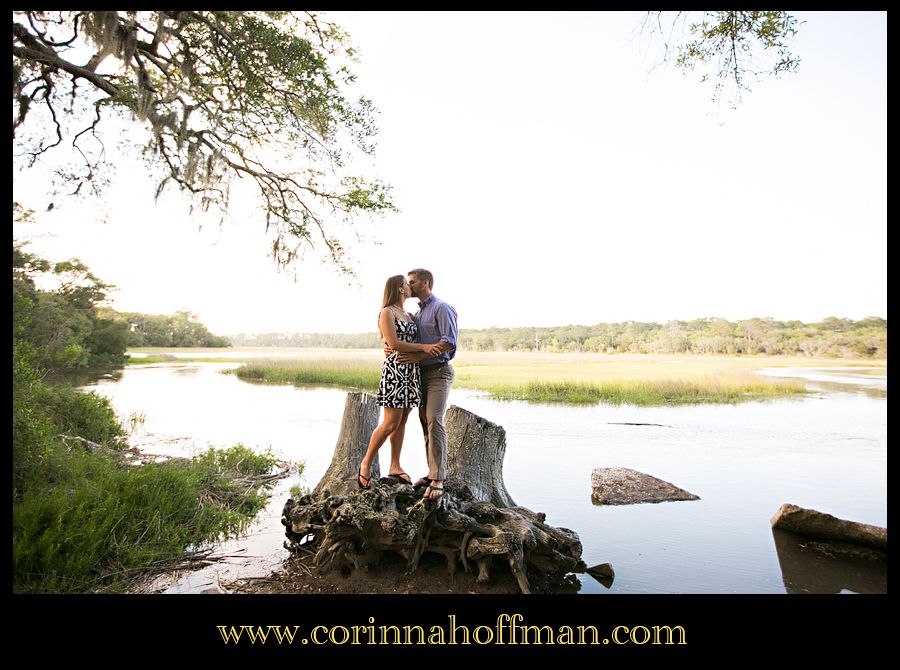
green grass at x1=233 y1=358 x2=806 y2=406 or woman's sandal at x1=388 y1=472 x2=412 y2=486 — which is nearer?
woman's sandal at x1=388 y1=472 x2=412 y2=486

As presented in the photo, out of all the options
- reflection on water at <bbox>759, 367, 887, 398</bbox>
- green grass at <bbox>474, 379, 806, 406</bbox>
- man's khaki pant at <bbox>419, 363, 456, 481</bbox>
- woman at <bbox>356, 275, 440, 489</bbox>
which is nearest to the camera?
woman at <bbox>356, 275, 440, 489</bbox>

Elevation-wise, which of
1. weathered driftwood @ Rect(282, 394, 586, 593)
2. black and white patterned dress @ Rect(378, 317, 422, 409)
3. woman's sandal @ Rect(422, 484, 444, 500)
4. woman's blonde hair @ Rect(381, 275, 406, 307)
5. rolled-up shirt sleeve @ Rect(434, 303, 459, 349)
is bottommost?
weathered driftwood @ Rect(282, 394, 586, 593)

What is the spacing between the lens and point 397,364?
539 centimetres

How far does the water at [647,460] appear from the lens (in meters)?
6.01

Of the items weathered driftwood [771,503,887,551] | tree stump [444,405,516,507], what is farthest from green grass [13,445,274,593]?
weathered driftwood [771,503,887,551]

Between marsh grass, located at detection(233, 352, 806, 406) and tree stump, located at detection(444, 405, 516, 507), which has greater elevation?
tree stump, located at detection(444, 405, 516, 507)

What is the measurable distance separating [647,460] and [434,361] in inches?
356

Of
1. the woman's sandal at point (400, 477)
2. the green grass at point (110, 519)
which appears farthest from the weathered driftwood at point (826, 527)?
the green grass at point (110, 519)

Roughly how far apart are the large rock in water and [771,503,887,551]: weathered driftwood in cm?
163

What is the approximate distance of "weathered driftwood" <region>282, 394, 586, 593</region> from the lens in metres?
4.82

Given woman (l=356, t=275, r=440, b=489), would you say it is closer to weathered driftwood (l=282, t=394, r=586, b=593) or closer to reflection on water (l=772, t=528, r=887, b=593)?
weathered driftwood (l=282, t=394, r=586, b=593)

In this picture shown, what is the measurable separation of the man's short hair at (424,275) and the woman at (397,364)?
13 cm
